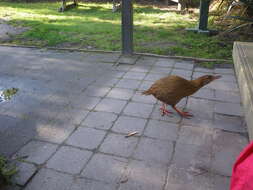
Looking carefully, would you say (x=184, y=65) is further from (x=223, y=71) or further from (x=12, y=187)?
(x=12, y=187)

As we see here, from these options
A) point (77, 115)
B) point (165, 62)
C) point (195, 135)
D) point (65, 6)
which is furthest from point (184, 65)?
point (65, 6)

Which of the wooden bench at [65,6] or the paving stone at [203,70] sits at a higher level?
the wooden bench at [65,6]

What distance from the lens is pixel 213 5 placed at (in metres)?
9.87

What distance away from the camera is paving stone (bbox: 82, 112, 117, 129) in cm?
320

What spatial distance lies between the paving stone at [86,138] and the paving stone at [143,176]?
0.51 m

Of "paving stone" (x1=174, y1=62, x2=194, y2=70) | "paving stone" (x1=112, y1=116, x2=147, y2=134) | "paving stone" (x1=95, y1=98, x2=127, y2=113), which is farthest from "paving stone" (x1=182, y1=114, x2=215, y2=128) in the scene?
"paving stone" (x1=174, y1=62, x2=194, y2=70)

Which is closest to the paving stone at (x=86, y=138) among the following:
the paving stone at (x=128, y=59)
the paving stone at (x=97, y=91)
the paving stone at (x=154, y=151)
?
the paving stone at (x=154, y=151)

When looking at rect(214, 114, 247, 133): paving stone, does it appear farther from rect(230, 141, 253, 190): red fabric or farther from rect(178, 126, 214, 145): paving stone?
rect(230, 141, 253, 190): red fabric

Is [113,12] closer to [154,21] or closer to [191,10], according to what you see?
[154,21]

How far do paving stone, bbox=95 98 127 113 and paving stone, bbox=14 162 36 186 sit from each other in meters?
1.24

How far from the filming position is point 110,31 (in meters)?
7.50

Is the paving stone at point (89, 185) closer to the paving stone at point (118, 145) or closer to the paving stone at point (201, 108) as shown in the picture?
the paving stone at point (118, 145)

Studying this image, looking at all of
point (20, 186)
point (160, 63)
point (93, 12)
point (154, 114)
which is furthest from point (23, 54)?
point (93, 12)

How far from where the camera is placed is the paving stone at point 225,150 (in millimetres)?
2506
